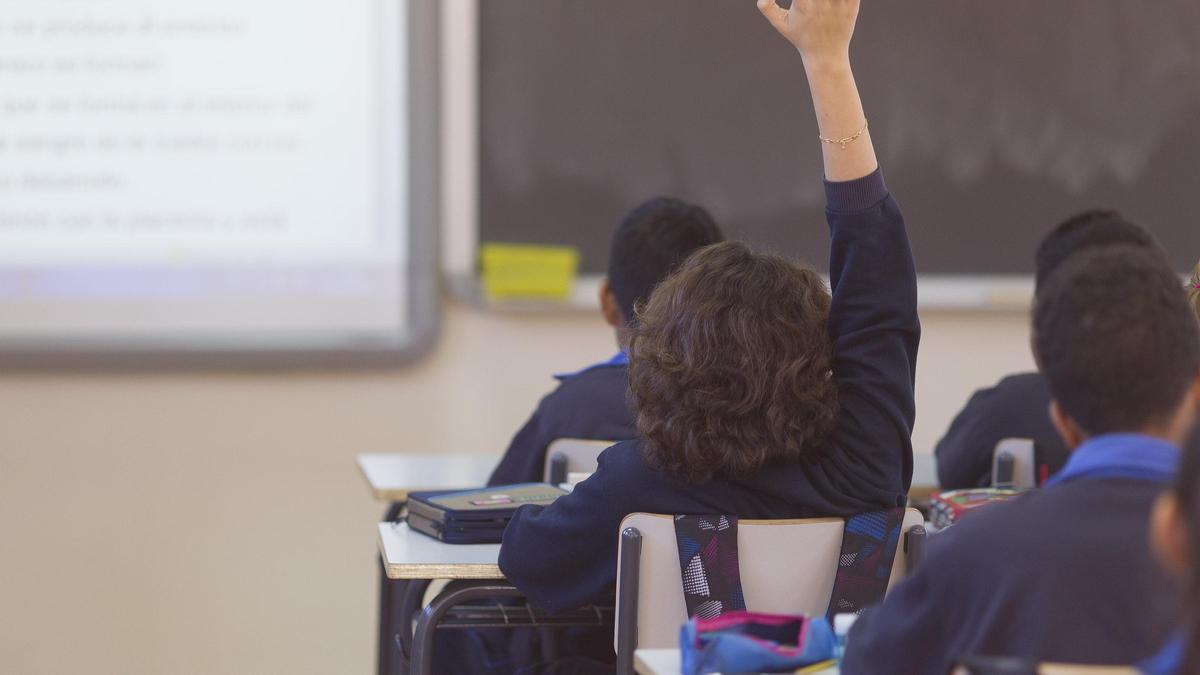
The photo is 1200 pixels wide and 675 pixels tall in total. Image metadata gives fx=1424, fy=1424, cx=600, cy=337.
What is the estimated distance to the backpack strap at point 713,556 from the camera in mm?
1834

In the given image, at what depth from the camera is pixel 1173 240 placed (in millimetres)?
4547

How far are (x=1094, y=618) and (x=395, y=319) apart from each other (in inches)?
124

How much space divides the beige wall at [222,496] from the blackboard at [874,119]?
49 cm

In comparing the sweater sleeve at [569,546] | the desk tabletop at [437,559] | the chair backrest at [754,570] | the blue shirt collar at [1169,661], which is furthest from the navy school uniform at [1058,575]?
the desk tabletop at [437,559]

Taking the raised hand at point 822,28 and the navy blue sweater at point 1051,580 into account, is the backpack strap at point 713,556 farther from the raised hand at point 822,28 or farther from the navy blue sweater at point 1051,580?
the raised hand at point 822,28

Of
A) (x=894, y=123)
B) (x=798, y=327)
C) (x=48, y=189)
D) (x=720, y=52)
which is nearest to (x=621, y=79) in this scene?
(x=720, y=52)

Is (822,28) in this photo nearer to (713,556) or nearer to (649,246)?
(713,556)

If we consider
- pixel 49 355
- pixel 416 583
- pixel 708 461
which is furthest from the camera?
pixel 49 355

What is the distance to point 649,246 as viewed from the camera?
2.96 meters

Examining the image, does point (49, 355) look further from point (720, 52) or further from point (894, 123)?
point (894, 123)

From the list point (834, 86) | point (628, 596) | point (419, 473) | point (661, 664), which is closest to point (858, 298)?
point (834, 86)

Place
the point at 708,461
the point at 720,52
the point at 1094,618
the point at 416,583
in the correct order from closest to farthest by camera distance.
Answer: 1. the point at 1094,618
2. the point at 708,461
3. the point at 416,583
4. the point at 720,52

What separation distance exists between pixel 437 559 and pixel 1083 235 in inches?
44.6

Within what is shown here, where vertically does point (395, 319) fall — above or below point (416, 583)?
above
